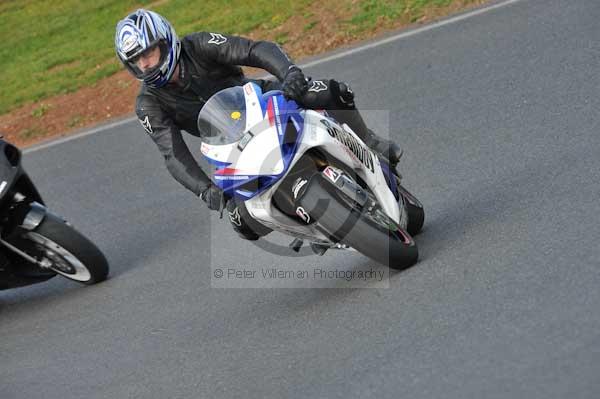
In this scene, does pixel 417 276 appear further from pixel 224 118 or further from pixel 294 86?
pixel 224 118

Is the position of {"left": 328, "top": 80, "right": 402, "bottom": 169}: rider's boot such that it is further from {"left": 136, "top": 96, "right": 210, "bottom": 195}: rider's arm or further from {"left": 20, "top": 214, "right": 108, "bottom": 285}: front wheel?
{"left": 20, "top": 214, "right": 108, "bottom": 285}: front wheel

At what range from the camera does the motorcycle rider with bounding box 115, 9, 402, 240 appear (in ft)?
20.5

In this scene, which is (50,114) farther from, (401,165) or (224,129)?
(224,129)

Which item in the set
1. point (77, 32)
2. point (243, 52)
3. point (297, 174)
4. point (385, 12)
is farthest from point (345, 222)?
point (77, 32)

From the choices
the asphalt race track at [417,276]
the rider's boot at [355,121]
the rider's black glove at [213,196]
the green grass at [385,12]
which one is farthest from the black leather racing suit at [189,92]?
the green grass at [385,12]

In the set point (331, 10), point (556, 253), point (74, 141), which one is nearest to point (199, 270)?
point (556, 253)

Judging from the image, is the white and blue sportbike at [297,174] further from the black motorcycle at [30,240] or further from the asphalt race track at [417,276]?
the black motorcycle at [30,240]

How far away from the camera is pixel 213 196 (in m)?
6.18

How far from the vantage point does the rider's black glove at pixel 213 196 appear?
614cm

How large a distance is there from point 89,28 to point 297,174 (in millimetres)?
12493

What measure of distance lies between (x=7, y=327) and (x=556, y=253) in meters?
3.90

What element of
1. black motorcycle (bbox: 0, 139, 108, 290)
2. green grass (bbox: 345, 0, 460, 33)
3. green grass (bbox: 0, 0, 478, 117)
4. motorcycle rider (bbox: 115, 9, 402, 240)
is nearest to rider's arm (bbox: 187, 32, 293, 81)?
motorcycle rider (bbox: 115, 9, 402, 240)

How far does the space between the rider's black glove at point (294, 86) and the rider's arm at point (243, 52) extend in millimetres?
315

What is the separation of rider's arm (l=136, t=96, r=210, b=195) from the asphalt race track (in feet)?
3.02
